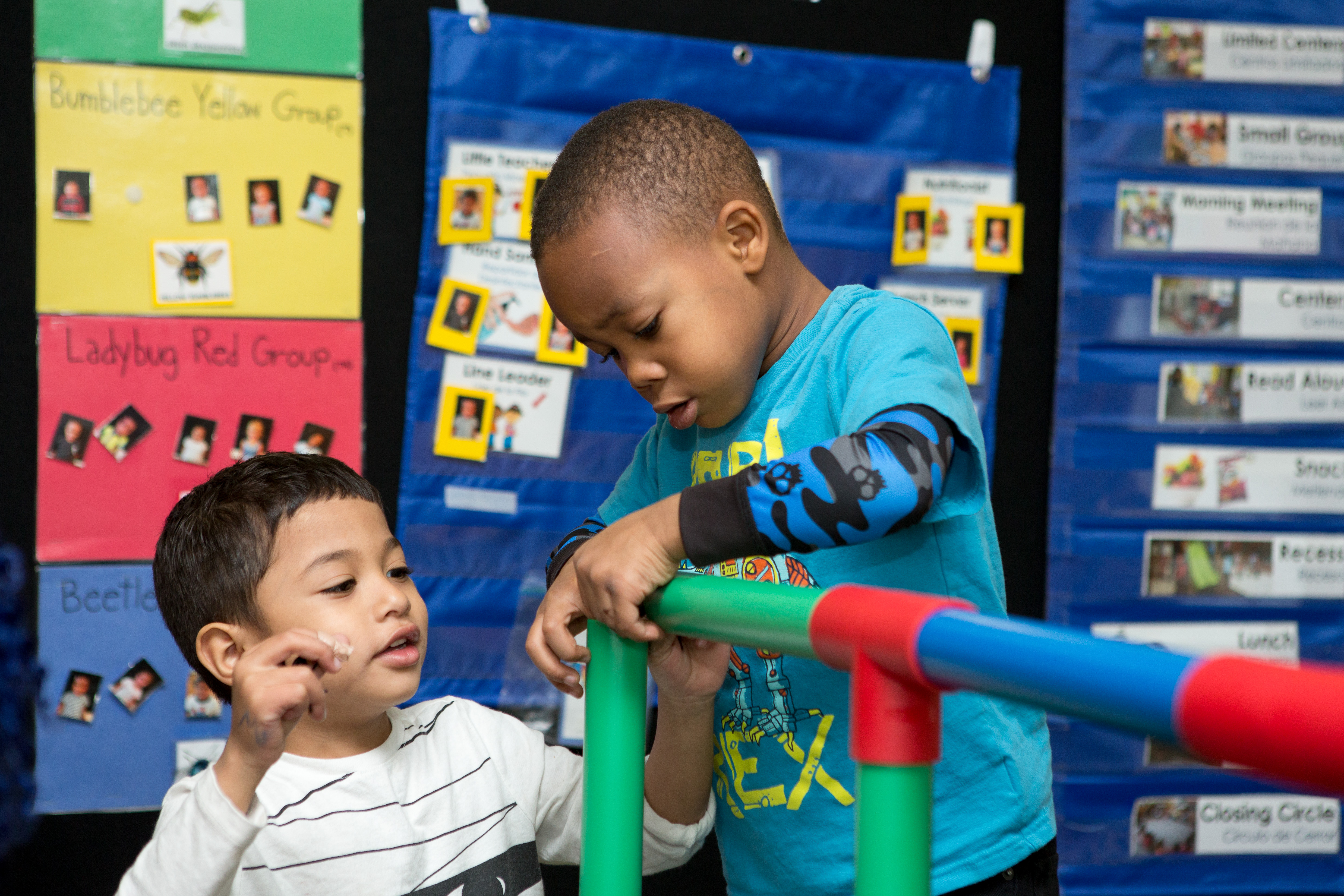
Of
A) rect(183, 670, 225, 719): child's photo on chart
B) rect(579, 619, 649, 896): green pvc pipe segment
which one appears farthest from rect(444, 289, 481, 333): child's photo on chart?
rect(579, 619, 649, 896): green pvc pipe segment

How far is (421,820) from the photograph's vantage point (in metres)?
0.93

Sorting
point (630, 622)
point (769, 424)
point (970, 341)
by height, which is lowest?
point (630, 622)

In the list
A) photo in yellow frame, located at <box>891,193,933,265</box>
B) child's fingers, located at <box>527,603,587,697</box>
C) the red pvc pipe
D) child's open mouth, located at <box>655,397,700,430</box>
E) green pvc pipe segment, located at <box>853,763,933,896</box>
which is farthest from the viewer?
photo in yellow frame, located at <box>891,193,933,265</box>

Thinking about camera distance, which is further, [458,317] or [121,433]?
[458,317]

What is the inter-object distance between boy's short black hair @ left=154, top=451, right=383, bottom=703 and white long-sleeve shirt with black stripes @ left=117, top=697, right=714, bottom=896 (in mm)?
147

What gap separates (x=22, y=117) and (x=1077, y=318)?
1.99 metres

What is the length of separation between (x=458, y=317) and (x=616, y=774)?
1432 mm

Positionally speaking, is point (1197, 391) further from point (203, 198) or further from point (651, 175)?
point (203, 198)

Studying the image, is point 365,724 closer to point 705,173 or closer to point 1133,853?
point 705,173

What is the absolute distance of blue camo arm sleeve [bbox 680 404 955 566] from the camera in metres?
0.67

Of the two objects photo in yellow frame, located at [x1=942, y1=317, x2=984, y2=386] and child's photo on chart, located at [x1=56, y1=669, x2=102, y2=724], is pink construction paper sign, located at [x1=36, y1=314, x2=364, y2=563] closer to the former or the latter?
child's photo on chart, located at [x1=56, y1=669, x2=102, y2=724]

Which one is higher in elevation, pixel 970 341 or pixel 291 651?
pixel 970 341

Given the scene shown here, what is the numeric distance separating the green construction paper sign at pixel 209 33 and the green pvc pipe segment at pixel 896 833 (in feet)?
6.11

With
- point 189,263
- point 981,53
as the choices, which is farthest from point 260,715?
point 981,53
